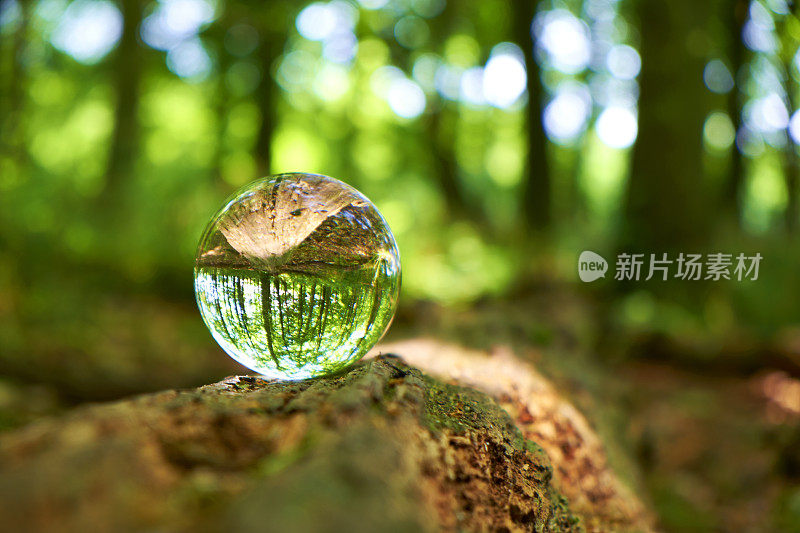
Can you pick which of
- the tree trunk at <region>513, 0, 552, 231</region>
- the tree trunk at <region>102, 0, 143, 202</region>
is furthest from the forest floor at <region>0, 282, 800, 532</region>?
the tree trunk at <region>513, 0, 552, 231</region>

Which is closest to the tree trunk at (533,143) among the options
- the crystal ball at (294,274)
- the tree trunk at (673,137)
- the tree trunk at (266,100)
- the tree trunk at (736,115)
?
the tree trunk at (673,137)

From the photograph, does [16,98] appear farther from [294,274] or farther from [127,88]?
[294,274]

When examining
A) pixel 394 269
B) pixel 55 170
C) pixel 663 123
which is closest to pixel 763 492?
pixel 394 269

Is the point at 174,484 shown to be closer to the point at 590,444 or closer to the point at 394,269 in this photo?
the point at 394,269

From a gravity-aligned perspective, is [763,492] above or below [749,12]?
below

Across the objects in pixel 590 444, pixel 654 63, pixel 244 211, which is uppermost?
pixel 654 63

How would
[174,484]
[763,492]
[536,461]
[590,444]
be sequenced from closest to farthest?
[174,484], [536,461], [590,444], [763,492]

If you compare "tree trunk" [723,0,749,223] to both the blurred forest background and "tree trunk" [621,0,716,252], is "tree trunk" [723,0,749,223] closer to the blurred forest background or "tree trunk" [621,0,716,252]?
the blurred forest background

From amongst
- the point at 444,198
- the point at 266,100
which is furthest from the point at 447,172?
the point at 266,100
